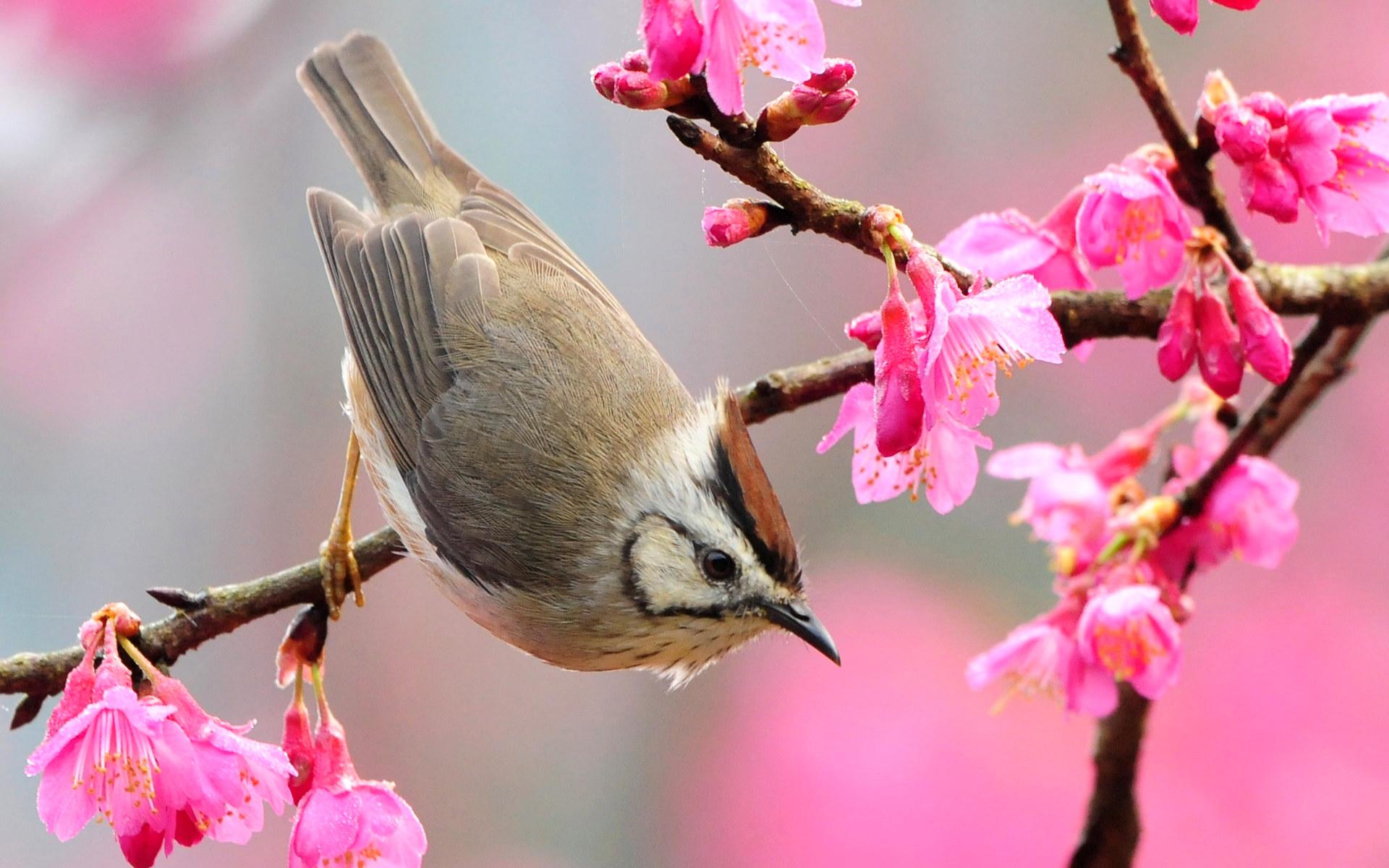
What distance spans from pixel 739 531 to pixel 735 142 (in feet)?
1.46

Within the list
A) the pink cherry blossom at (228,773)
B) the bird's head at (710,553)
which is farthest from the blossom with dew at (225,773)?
the bird's head at (710,553)

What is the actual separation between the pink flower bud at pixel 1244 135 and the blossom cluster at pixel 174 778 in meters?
0.77

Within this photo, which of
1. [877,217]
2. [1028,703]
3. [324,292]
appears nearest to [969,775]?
[1028,703]

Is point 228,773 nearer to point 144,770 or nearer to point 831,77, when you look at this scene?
point 144,770

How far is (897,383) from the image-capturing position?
78 cm

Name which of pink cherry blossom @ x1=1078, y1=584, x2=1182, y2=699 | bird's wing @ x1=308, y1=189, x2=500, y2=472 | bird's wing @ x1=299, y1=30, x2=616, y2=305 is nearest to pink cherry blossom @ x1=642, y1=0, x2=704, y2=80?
pink cherry blossom @ x1=1078, y1=584, x2=1182, y2=699

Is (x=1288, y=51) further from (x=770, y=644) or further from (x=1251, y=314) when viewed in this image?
(x=1251, y=314)

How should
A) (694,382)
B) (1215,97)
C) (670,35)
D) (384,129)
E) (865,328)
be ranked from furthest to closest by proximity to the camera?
(694,382) → (384,129) → (1215,97) → (865,328) → (670,35)

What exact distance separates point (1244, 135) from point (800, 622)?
→ 21.0 inches

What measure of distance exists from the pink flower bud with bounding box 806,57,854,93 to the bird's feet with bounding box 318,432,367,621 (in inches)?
21.9

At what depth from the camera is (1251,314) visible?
951 millimetres

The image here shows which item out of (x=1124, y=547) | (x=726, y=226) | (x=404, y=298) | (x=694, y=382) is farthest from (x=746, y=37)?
(x=694, y=382)

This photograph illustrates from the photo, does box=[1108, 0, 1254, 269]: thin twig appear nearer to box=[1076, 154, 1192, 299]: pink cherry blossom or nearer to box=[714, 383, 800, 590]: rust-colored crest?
box=[1076, 154, 1192, 299]: pink cherry blossom

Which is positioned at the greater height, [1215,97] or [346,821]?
[1215,97]
